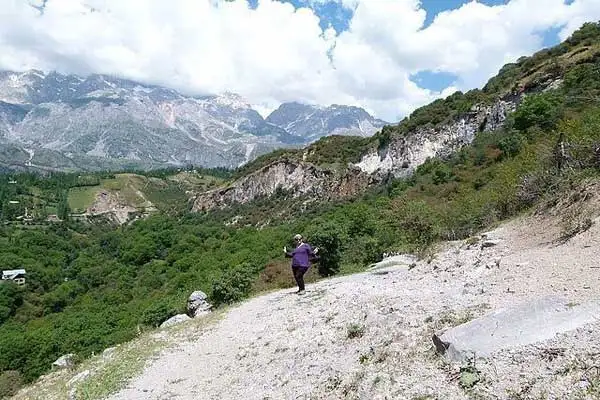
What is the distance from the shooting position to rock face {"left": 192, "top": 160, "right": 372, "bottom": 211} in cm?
11631

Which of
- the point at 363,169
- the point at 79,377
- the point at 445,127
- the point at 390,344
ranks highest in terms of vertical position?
the point at 445,127

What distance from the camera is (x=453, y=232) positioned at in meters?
24.9

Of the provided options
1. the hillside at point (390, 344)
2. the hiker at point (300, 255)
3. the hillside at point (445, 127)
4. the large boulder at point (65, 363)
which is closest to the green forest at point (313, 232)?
the hillside at point (445, 127)

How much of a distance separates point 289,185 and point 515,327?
138519mm

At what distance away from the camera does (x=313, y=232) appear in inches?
1455

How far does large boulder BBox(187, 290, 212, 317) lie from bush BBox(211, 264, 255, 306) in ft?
1.95

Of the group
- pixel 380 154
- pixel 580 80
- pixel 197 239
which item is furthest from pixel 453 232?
pixel 197 239

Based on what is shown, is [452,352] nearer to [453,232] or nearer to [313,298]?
[313,298]

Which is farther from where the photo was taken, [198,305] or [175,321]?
[198,305]

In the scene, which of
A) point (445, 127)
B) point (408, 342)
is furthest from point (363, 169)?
point (408, 342)

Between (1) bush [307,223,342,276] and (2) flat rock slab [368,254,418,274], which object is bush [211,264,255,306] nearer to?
(1) bush [307,223,342,276]

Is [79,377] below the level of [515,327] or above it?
below

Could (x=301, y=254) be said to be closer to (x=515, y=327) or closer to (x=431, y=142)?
(x=515, y=327)

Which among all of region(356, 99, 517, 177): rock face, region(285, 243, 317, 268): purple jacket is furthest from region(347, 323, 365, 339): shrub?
region(356, 99, 517, 177): rock face
